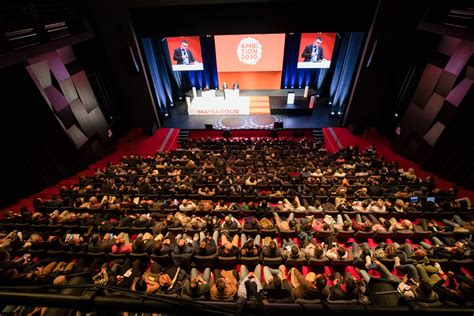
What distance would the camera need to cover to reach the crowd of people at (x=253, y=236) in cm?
421

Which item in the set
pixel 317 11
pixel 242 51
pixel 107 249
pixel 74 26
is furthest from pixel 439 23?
pixel 74 26

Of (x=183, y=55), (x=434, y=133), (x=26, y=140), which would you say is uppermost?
(x=183, y=55)

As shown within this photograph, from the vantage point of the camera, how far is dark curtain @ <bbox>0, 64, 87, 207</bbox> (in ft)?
24.3

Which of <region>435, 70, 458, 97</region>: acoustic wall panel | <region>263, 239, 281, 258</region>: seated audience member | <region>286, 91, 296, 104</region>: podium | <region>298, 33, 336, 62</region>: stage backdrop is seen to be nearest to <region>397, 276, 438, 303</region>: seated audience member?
<region>263, 239, 281, 258</region>: seated audience member

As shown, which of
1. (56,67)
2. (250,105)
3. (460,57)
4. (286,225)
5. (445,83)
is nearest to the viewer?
(286,225)

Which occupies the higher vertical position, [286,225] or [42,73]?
[42,73]

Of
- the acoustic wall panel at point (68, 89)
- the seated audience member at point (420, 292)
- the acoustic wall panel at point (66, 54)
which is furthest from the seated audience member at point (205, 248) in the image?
the acoustic wall panel at point (66, 54)

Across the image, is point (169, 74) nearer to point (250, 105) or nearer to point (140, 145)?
point (250, 105)

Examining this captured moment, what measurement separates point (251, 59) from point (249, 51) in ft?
1.54

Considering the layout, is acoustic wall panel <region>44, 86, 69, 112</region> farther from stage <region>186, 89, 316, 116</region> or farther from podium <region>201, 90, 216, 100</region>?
podium <region>201, 90, 216, 100</region>

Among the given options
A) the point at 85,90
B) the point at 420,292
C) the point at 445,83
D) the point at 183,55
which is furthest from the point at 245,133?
the point at 420,292

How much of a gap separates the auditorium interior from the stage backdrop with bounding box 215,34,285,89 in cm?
11

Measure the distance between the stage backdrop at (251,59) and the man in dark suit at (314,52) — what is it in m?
1.39

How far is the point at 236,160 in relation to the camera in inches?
368
